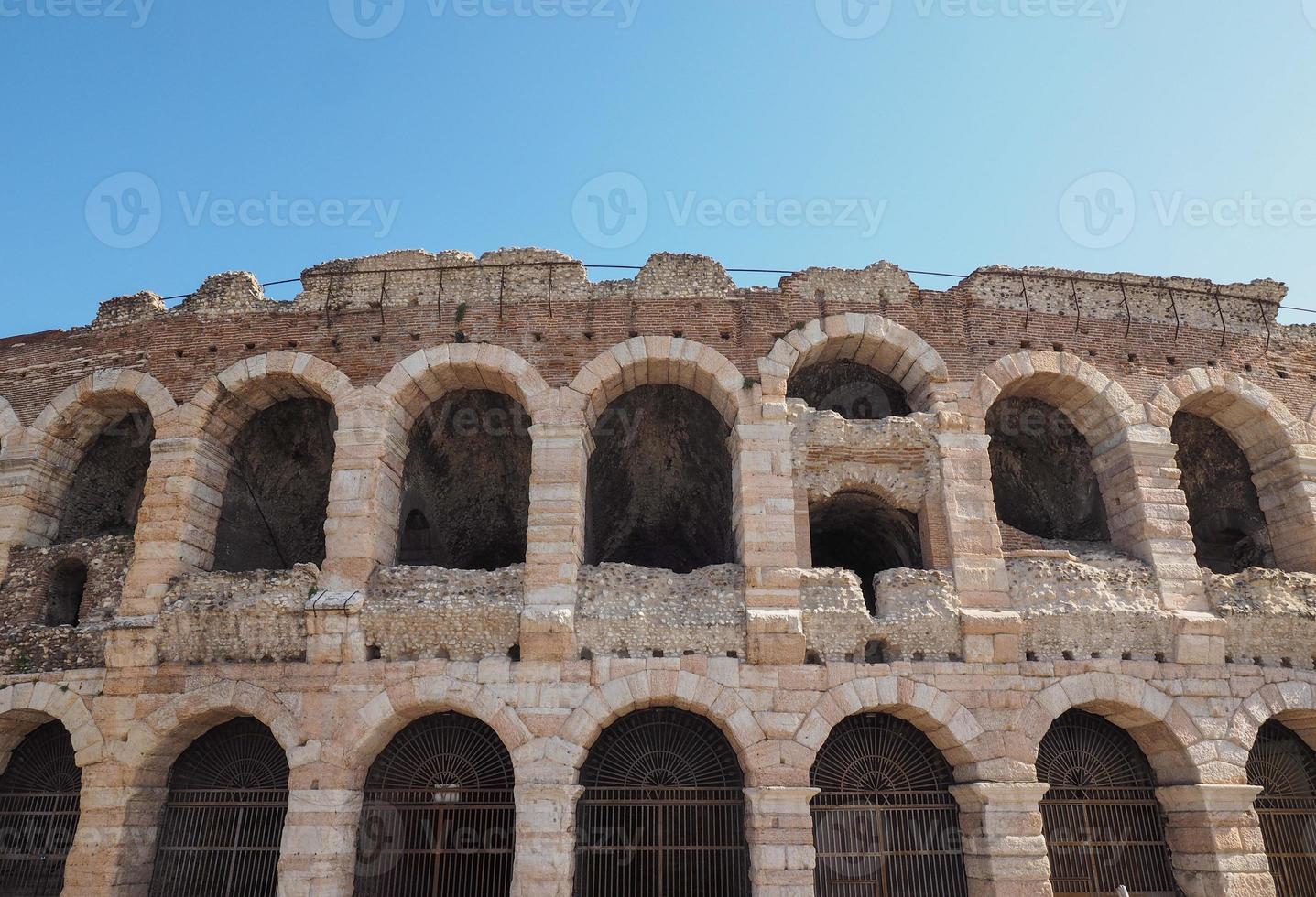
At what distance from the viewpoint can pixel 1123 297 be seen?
12.0 m

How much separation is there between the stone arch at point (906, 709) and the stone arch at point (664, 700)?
59 cm

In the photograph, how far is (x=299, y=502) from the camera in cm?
1321

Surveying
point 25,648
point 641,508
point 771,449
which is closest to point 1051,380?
point 771,449

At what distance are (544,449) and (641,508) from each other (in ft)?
12.3

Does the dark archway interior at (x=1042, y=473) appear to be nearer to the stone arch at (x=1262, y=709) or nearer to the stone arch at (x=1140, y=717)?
the stone arch at (x=1262, y=709)

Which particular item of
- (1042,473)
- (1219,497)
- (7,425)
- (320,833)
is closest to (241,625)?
(320,833)

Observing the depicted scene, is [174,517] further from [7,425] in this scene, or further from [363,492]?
[7,425]

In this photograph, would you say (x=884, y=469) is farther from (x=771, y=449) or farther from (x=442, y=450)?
(x=442, y=450)

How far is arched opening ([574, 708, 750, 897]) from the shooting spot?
9.51m

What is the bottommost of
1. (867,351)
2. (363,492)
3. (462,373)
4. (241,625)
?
(241,625)

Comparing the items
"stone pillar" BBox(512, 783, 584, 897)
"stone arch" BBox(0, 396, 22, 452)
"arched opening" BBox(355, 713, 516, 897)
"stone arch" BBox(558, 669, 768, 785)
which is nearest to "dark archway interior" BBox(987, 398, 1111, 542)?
"stone arch" BBox(558, 669, 768, 785)

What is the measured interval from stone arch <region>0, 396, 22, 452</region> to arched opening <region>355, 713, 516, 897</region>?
708 cm

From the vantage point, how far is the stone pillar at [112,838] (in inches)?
362

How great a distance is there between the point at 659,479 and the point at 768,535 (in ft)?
13.2
